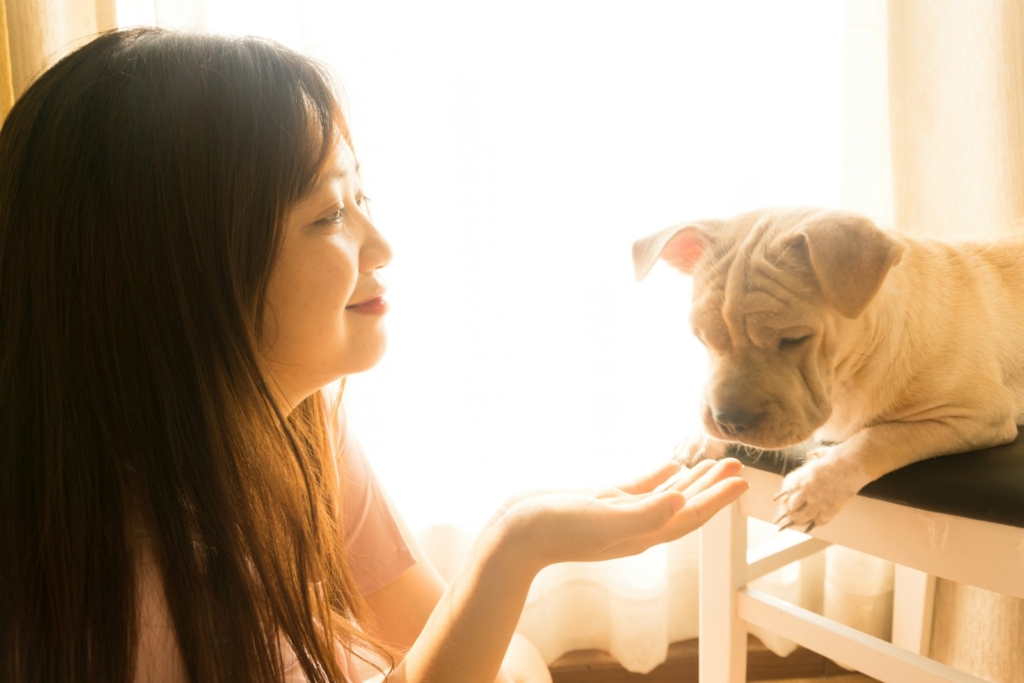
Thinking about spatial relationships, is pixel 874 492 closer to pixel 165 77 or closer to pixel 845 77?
pixel 165 77

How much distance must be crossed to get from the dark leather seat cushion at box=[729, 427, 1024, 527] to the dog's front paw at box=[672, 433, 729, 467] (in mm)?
239

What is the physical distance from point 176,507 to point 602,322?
1061mm

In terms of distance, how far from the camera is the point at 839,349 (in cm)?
102

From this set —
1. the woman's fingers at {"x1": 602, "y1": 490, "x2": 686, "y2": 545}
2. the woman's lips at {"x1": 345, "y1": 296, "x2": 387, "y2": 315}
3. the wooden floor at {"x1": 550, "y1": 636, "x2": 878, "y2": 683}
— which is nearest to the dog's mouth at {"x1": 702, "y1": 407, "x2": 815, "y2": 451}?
the woman's fingers at {"x1": 602, "y1": 490, "x2": 686, "y2": 545}

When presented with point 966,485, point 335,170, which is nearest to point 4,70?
point 335,170

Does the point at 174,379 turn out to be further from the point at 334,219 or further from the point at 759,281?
the point at 759,281

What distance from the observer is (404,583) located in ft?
3.98

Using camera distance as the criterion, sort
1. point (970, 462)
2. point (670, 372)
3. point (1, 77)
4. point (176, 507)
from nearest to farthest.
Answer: point (176, 507), point (970, 462), point (1, 77), point (670, 372)

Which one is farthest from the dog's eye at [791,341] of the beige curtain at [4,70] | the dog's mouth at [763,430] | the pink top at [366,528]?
the beige curtain at [4,70]

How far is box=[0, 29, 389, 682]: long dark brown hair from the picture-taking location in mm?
744

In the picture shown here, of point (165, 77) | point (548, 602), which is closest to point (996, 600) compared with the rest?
point (548, 602)

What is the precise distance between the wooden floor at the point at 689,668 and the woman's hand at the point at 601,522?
1142 mm

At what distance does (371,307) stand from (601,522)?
15.6 inches

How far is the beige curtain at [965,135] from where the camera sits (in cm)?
151
